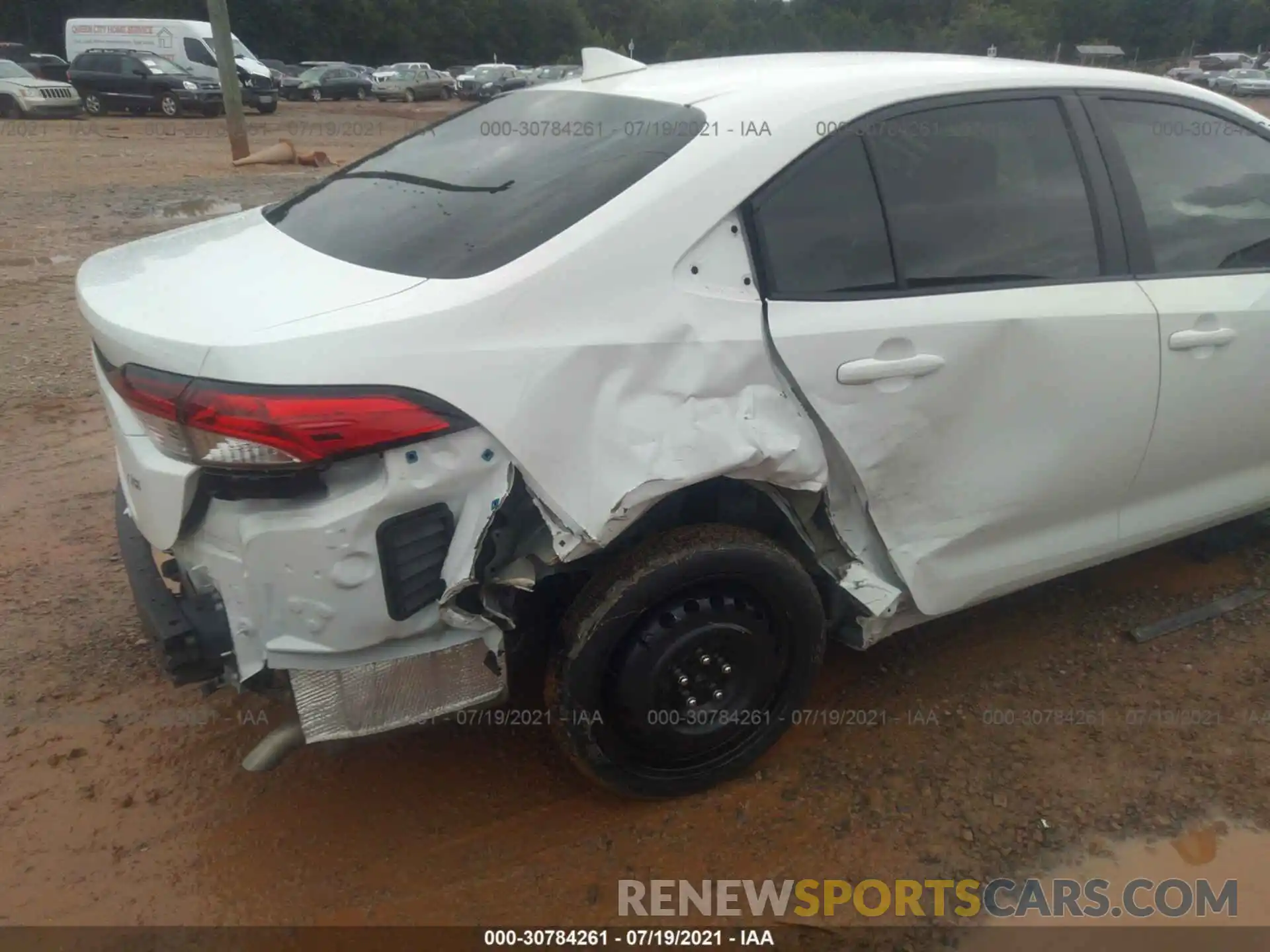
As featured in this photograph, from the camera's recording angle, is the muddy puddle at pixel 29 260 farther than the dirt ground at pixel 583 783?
Yes

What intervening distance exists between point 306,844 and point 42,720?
97 cm

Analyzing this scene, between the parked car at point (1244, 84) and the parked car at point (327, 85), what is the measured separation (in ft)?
93.9

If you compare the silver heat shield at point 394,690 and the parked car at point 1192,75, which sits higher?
the silver heat shield at point 394,690

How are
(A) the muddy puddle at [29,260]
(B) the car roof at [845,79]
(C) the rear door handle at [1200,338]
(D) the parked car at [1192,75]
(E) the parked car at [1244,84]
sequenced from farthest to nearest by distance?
(D) the parked car at [1192,75] → (E) the parked car at [1244,84] → (A) the muddy puddle at [29,260] → (C) the rear door handle at [1200,338] → (B) the car roof at [845,79]

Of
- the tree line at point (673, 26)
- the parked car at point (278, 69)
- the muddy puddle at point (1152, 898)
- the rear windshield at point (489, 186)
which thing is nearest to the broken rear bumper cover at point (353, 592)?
the rear windshield at point (489, 186)

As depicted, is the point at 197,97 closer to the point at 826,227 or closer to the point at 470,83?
the point at 470,83

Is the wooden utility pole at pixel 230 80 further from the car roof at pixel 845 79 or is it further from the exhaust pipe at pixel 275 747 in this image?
the exhaust pipe at pixel 275 747

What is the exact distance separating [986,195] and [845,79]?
48cm

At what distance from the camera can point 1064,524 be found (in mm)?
2709

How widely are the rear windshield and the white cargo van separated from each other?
2589cm

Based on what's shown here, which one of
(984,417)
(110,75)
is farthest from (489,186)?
(110,75)

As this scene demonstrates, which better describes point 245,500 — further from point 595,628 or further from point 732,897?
point 732,897

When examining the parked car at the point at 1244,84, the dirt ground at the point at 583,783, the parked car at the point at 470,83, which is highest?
the dirt ground at the point at 583,783

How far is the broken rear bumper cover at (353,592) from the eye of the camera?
1.85 m
